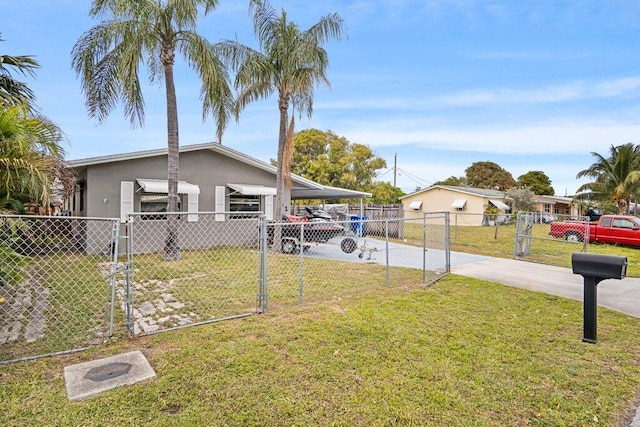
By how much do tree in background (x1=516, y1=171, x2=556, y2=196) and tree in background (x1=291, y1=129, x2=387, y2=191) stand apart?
3177cm

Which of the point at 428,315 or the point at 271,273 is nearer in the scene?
the point at 428,315

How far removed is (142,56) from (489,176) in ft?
176

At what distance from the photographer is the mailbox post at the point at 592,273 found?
158 inches

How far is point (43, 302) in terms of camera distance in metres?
5.46

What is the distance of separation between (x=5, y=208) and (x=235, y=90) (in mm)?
8004

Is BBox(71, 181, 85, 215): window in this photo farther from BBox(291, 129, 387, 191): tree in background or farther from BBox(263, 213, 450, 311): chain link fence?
BBox(291, 129, 387, 191): tree in background

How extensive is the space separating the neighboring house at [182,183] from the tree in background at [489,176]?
45.0 m

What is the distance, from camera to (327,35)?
37.5 feet

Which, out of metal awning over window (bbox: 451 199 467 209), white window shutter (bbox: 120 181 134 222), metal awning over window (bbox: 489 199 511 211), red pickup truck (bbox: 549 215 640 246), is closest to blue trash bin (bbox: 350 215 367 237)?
white window shutter (bbox: 120 181 134 222)

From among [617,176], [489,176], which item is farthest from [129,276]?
[489,176]

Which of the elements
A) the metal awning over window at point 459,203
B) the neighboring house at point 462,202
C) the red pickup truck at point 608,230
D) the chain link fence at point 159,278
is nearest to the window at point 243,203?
the chain link fence at point 159,278

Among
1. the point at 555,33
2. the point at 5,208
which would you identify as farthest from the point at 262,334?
the point at 555,33

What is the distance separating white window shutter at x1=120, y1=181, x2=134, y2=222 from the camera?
11148 mm

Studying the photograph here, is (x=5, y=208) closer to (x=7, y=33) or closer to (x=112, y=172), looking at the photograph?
(x=7, y=33)
